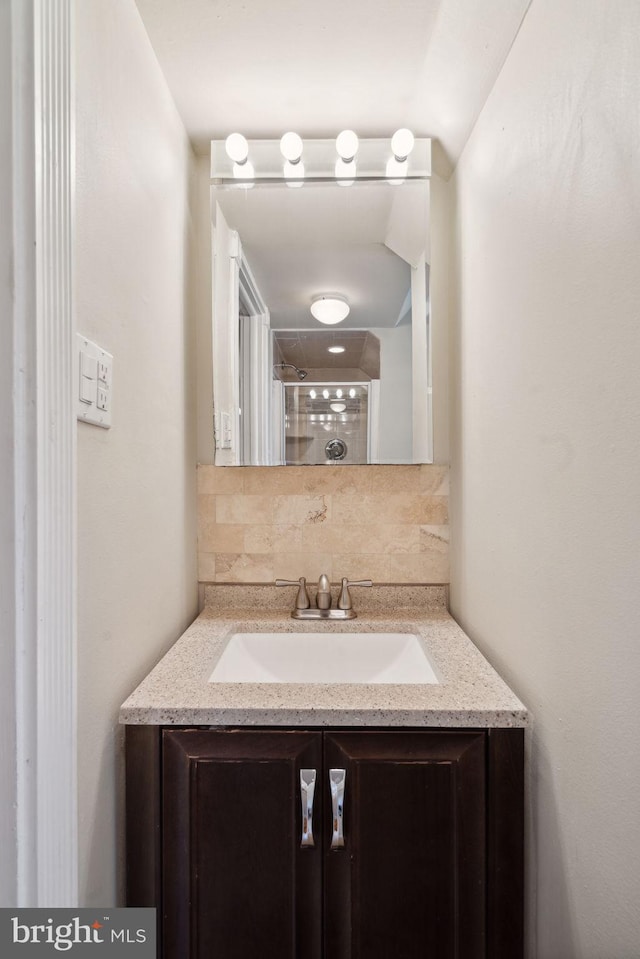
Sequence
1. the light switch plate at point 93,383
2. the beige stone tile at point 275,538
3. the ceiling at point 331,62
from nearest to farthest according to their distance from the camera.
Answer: the light switch plate at point 93,383
the ceiling at point 331,62
the beige stone tile at point 275,538

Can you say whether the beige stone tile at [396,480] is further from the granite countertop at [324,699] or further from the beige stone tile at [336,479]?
the granite countertop at [324,699]

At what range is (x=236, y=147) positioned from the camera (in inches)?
50.1

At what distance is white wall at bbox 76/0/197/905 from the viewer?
0.75 meters

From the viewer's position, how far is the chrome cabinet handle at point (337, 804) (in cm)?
81

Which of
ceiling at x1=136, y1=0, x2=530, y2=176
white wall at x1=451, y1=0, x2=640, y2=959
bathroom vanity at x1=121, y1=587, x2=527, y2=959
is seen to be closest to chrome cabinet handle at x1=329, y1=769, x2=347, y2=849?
bathroom vanity at x1=121, y1=587, x2=527, y2=959

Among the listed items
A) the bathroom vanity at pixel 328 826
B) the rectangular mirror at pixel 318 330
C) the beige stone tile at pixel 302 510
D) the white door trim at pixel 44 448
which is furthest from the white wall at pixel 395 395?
the white door trim at pixel 44 448

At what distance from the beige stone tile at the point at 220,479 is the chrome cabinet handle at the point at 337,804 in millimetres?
795

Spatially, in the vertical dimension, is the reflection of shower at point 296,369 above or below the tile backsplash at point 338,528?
above

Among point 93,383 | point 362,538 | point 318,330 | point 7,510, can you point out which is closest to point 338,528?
point 362,538

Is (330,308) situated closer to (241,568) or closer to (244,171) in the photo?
(244,171)

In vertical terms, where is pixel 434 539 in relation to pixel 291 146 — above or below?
below

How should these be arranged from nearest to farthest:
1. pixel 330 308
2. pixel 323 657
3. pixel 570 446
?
pixel 570 446 → pixel 323 657 → pixel 330 308

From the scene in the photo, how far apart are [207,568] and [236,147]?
114 centimetres

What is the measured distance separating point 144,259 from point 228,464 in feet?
1.84
